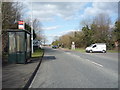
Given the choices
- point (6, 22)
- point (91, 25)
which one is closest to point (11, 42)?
point (6, 22)

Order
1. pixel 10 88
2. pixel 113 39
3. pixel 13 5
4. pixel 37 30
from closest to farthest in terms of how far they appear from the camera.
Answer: pixel 10 88
pixel 13 5
pixel 113 39
pixel 37 30

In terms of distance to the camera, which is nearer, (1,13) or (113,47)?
(1,13)

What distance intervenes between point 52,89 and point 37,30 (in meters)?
62.3

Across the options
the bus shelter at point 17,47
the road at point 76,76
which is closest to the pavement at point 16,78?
the road at point 76,76

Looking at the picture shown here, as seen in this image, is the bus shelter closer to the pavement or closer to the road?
the road

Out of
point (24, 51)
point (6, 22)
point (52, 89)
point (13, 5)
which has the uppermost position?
point (13, 5)

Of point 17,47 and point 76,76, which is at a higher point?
point 17,47

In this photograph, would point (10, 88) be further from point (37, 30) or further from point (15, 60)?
point (37, 30)

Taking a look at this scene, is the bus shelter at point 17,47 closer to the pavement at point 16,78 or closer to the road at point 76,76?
the road at point 76,76

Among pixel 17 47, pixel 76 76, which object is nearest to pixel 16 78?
pixel 76 76

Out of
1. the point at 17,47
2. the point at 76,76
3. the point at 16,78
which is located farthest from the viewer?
the point at 17,47

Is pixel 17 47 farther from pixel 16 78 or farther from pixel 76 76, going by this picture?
pixel 76 76

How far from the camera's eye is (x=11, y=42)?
14.0 meters

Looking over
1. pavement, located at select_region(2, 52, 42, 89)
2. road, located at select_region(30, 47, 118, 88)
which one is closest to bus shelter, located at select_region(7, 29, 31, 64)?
road, located at select_region(30, 47, 118, 88)
